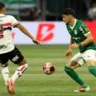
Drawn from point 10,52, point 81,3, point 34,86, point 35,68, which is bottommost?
point 81,3

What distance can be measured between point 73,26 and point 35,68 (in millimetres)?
5494

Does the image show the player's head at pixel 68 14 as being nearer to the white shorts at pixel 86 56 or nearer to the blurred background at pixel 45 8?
the white shorts at pixel 86 56

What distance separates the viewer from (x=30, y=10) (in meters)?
32.4

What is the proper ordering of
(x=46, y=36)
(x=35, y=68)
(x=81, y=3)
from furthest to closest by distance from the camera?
1. (x=81, y=3)
2. (x=46, y=36)
3. (x=35, y=68)

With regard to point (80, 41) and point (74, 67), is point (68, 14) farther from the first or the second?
point (74, 67)

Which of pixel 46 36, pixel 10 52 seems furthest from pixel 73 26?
pixel 46 36

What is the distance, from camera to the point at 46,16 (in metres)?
34.6

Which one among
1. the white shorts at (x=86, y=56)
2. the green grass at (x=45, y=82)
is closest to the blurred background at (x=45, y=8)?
the green grass at (x=45, y=82)

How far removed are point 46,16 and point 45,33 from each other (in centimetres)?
604

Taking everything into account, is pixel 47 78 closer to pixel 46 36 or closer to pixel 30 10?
pixel 46 36

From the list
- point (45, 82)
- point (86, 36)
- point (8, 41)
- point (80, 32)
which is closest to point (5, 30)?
point (8, 41)

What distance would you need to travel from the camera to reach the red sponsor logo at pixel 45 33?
2856 cm

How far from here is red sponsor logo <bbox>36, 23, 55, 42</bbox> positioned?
28.6 m

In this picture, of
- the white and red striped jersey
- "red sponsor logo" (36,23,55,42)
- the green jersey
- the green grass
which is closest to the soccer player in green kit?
the green jersey
